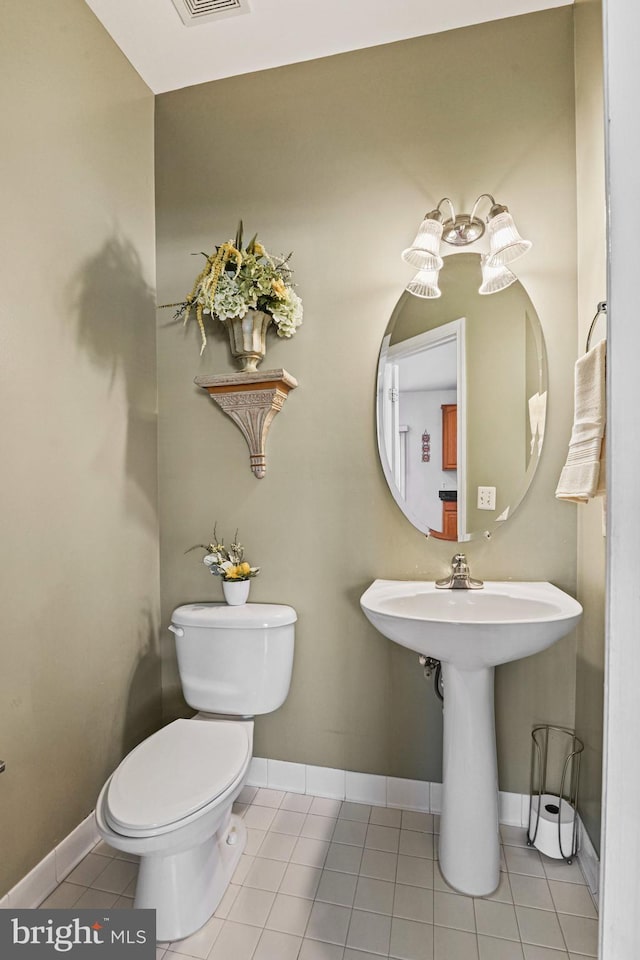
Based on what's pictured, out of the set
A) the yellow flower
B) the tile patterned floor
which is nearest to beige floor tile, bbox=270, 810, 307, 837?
the tile patterned floor

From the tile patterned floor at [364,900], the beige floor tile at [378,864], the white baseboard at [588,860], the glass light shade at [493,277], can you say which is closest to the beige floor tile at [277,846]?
the tile patterned floor at [364,900]

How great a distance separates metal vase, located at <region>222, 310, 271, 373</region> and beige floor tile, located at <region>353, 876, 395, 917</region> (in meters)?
1.64

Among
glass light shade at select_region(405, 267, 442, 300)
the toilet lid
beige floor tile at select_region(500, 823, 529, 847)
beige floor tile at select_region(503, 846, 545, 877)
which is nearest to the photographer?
the toilet lid

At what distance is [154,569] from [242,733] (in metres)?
0.75

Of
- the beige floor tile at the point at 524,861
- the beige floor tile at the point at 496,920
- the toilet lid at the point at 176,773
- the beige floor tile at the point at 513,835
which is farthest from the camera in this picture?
the beige floor tile at the point at 513,835

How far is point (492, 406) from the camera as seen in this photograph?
1722mm

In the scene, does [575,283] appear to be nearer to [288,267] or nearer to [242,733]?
[288,267]

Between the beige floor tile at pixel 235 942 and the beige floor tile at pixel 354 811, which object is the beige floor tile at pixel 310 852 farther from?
the beige floor tile at pixel 235 942

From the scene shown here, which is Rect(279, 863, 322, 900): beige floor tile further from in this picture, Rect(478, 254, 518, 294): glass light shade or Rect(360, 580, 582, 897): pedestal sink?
Rect(478, 254, 518, 294): glass light shade

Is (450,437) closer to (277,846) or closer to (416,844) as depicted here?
(416,844)

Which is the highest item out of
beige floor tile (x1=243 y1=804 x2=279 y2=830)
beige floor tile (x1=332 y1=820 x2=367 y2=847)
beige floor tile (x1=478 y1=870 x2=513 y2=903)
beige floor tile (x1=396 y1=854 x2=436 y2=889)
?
beige floor tile (x1=478 y1=870 x2=513 y2=903)

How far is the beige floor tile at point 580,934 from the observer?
125 centimetres

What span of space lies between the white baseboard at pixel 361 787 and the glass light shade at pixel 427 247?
1780 mm

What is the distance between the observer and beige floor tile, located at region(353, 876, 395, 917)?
1390 mm
